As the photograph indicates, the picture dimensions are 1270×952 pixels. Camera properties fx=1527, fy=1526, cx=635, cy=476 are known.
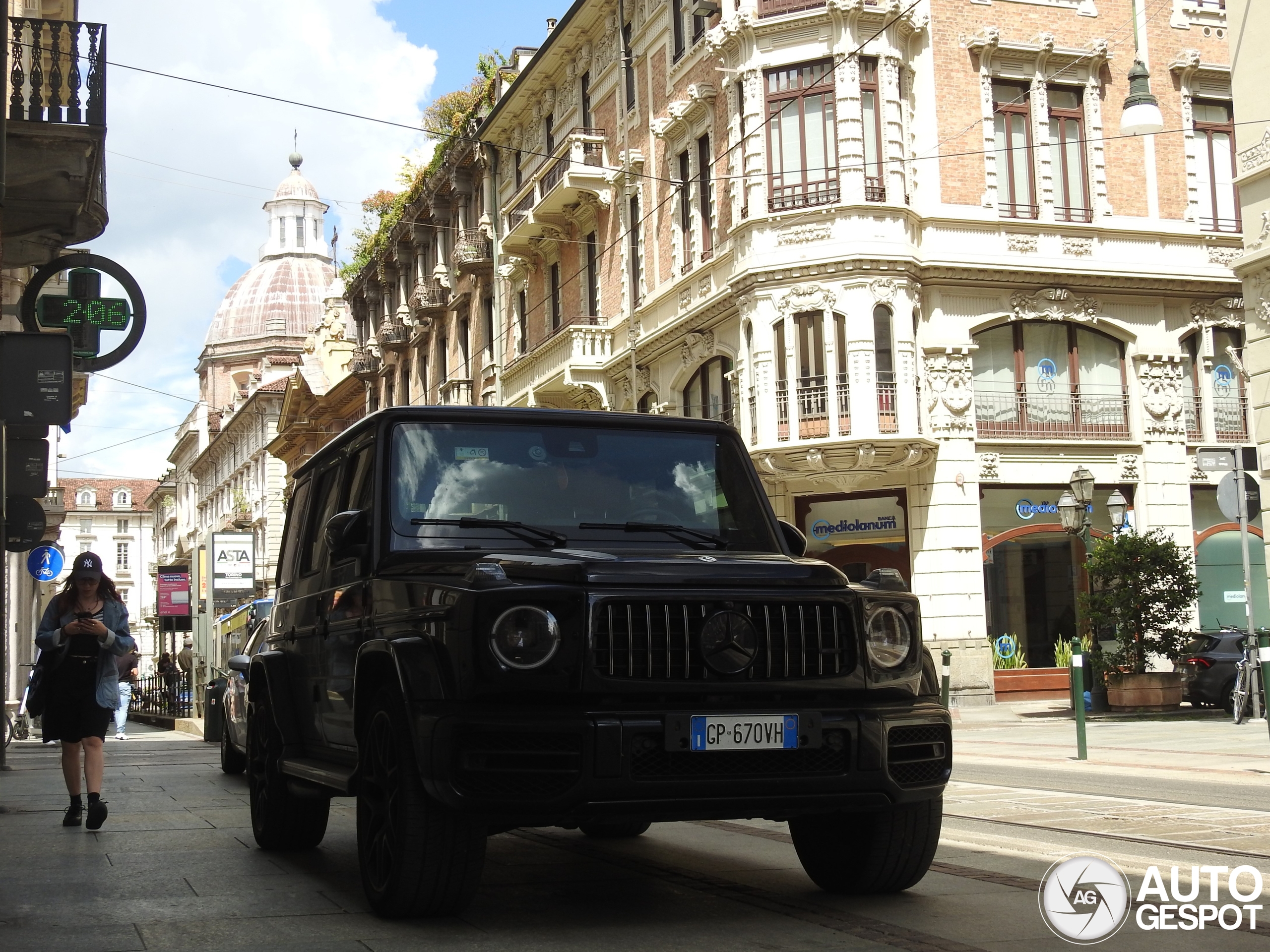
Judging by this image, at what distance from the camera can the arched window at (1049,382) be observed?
1134 inches

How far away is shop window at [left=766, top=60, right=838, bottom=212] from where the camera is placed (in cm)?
2781

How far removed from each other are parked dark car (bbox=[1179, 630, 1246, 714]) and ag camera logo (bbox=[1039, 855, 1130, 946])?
1592 centimetres

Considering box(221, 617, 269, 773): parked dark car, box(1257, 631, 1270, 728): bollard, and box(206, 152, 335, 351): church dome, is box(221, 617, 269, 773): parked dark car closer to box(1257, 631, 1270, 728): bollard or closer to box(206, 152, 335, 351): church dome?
box(1257, 631, 1270, 728): bollard

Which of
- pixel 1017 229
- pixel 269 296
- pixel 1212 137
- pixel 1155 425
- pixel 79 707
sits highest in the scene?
pixel 269 296

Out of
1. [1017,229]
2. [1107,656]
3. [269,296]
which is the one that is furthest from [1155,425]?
[269,296]

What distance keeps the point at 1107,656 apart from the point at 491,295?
83.0 ft

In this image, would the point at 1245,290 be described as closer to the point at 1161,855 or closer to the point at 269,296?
the point at 1161,855

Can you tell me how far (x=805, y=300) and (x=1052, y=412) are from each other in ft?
18.2

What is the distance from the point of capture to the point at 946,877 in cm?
669

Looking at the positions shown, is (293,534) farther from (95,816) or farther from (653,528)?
(653,528)

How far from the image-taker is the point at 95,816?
363 inches

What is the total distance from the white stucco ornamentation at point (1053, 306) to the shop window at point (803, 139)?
165 inches

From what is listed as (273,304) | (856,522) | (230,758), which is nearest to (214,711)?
(230,758)

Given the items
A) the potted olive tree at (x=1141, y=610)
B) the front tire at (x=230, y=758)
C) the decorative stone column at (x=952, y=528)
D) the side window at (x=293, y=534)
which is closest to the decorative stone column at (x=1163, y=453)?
the decorative stone column at (x=952, y=528)
